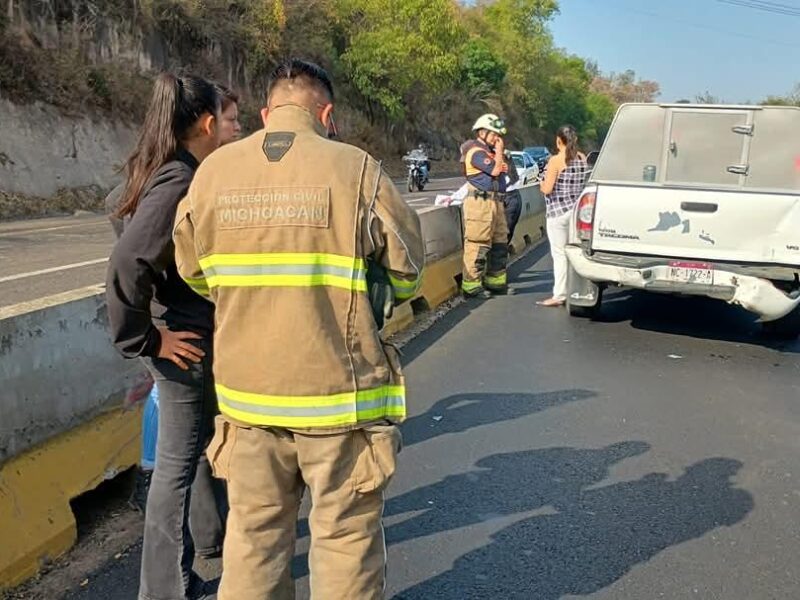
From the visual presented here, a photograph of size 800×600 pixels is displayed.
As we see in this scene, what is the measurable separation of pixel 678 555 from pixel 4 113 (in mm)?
19996

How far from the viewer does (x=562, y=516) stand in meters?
3.89

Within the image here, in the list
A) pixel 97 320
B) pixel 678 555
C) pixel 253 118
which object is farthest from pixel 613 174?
pixel 253 118

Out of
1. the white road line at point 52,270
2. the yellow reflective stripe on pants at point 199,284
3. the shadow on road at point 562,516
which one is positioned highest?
the yellow reflective stripe on pants at point 199,284

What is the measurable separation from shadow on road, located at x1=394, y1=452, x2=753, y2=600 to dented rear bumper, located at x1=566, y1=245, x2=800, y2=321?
2515 millimetres

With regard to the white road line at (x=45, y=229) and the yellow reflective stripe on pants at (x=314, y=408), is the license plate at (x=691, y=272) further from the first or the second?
the white road line at (x=45, y=229)

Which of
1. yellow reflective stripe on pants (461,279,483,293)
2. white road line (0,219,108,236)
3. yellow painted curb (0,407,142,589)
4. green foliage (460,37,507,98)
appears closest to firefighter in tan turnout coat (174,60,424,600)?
yellow painted curb (0,407,142,589)

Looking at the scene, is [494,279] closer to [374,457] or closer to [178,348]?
[178,348]

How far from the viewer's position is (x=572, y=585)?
3273 millimetres

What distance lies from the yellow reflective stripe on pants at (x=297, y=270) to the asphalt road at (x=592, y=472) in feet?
4.88

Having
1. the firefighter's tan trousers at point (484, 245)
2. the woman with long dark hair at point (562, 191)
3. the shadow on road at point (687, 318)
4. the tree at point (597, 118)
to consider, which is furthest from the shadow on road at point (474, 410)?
→ the tree at point (597, 118)

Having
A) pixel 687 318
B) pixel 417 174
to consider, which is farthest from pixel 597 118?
pixel 687 318

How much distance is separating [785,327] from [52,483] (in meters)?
6.26

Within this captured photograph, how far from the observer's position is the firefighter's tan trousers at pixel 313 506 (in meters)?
2.31

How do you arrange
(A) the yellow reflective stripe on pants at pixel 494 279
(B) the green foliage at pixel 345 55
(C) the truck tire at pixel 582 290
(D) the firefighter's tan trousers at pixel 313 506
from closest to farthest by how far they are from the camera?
(D) the firefighter's tan trousers at pixel 313 506 < (C) the truck tire at pixel 582 290 < (A) the yellow reflective stripe on pants at pixel 494 279 < (B) the green foliage at pixel 345 55
